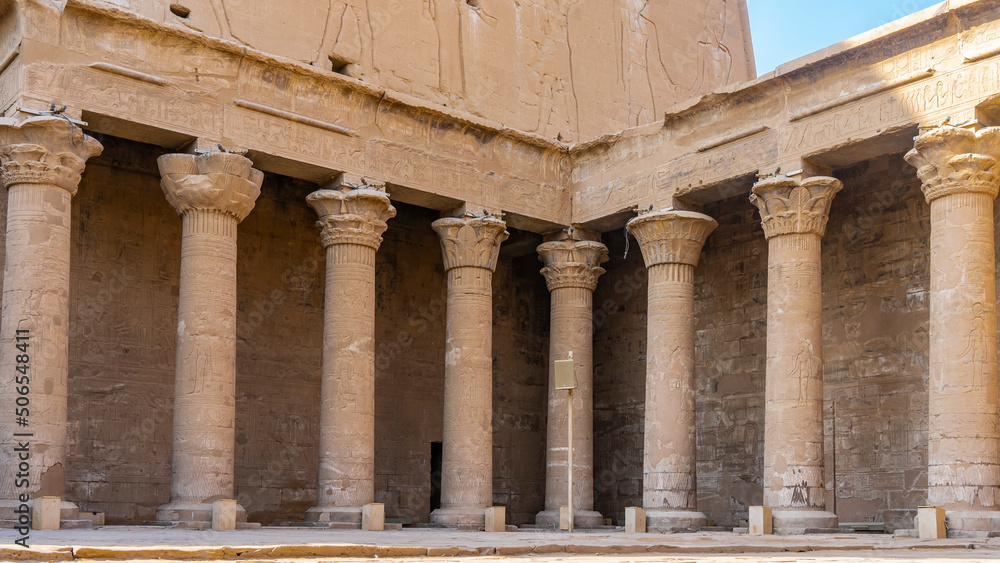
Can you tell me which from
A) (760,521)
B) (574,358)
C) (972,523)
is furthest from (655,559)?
(574,358)

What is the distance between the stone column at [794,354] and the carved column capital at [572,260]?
370 centimetres

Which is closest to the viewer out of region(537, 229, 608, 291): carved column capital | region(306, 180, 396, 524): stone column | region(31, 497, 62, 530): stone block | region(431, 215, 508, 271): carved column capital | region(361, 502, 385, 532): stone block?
region(31, 497, 62, 530): stone block

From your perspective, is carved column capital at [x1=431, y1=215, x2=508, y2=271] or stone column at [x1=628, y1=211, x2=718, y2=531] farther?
carved column capital at [x1=431, y1=215, x2=508, y2=271]

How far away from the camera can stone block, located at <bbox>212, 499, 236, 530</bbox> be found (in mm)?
14289

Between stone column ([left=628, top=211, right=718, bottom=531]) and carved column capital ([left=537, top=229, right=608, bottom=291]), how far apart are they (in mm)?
1377

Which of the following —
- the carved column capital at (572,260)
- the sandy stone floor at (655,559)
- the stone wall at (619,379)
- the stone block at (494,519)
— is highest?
the carved column capital at (572,260)

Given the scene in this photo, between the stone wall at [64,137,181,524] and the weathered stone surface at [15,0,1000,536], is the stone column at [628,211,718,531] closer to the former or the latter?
the weathered stone surface at [15,0,1000,536]

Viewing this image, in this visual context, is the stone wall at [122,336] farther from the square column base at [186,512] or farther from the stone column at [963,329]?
the stone column at [963,329]

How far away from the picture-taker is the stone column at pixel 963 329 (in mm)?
13562

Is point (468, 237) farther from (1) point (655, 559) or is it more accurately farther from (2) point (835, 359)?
(1) point (655, 559)

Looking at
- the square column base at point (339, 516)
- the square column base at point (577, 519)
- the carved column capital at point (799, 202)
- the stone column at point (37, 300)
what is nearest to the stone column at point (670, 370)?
the square column base at point (577, 519)

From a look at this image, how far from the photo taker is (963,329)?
1396 centimetres

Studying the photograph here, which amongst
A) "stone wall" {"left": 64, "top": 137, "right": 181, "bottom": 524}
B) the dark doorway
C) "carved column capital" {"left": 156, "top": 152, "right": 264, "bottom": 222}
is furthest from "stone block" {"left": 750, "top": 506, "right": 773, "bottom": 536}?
"stone wall" {"left": 64, "top": 137, "right": 181, "bottom": 524}

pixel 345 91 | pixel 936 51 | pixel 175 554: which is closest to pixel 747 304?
pixel 936 51
